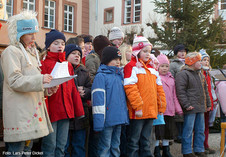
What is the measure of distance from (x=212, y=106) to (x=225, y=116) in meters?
0.55

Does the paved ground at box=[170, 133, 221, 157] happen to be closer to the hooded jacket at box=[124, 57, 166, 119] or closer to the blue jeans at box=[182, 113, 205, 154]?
the blue jeans at box=[182, 113, 205, 154]

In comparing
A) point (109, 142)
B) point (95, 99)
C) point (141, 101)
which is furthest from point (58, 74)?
point (141, 101)

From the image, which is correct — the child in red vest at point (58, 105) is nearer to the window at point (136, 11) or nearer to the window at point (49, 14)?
the window at point (49, 14)

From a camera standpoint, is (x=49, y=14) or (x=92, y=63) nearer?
(x=92, y=63)

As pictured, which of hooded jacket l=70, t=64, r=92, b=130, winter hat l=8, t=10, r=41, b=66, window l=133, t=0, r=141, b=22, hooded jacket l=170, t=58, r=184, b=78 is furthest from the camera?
window l=133, t=0, r=141, b=22

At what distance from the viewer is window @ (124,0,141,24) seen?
79.7 ft

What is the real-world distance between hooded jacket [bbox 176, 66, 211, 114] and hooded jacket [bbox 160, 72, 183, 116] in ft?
0.30

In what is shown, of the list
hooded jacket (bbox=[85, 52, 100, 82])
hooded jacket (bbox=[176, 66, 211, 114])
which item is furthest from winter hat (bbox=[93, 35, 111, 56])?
hooded jacket (bbox=[176, 66, 211, 114])

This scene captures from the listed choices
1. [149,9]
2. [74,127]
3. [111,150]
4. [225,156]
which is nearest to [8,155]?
[74,127]

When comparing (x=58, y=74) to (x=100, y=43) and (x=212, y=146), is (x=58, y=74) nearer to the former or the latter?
(x=100, y=43)

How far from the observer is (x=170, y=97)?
6.21m

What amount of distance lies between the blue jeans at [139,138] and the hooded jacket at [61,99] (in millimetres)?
1109

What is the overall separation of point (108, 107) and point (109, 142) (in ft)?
1.65

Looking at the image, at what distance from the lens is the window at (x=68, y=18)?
24.1m
